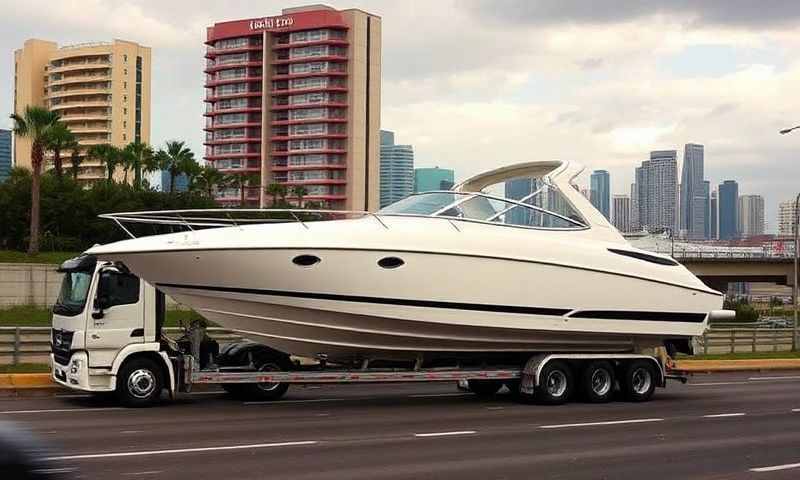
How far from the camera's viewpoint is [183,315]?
41.2 m

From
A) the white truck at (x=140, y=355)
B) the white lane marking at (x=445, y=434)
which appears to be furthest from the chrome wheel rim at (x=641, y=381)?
the white lane marking at (x=445, y=434)

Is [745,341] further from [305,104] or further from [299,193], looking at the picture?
[305,104]

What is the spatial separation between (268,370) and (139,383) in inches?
84.0

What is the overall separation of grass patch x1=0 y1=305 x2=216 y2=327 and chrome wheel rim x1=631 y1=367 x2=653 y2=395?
22.5m

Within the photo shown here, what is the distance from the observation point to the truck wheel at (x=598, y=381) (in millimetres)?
18844

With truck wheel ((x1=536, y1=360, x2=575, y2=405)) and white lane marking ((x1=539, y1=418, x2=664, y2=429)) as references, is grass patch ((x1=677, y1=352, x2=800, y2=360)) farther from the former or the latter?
white lane marking ((x1=539, y1=418, x2=664, y2=429))

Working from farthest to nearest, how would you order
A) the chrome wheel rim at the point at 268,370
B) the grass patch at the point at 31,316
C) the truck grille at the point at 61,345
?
the grass patch at the point at 31,316 → the chrome wheel rim at the point at 268,370 → the truck grille at the point at 61,345

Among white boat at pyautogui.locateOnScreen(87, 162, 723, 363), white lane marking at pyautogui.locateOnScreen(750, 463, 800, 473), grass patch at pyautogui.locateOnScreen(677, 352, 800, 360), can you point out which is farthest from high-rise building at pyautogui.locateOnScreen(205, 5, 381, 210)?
white lane marking at pyautogui.locateOnScreen(750, 463, 800, 473)

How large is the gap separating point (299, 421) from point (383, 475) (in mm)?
4678

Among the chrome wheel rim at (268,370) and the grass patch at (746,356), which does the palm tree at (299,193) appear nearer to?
the grass patch at (746,356)

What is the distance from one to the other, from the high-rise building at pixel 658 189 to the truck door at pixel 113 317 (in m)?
138

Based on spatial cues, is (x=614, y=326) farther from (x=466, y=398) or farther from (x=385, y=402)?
(x=385, y=402)

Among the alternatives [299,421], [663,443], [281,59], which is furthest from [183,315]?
[281,59]

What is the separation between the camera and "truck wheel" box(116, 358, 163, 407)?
644 inches
